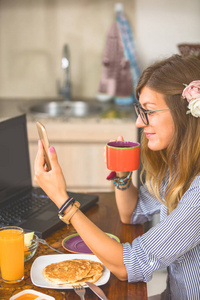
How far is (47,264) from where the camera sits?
4.20 ft

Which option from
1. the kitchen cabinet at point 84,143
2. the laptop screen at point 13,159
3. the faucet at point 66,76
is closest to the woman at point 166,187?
the laptop screen at point 13,159

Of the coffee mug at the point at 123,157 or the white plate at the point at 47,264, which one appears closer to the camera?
the white plate at the point at 47,264

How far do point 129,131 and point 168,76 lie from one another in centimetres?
149

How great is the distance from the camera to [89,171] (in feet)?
9.62

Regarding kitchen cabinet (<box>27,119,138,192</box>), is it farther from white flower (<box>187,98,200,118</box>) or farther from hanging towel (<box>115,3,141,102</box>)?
white flower (<box>187,98,200,118</box>)

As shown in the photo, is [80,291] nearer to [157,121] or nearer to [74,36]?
[157,121]

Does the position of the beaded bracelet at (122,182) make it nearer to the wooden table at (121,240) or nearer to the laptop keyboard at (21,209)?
the wooden table at (121,240)

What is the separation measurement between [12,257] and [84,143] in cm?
173

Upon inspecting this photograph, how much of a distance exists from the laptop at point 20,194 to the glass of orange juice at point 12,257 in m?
0.23

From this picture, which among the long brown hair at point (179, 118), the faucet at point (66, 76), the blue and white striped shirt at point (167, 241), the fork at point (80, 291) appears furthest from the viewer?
the faucet at point (66, 76)

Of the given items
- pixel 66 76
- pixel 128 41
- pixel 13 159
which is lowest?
pixel 13 159

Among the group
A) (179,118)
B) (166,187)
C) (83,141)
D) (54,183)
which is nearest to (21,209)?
(54,183)

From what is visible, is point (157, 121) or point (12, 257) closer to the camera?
point (12, 257)

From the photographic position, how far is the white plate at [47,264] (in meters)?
1.17
